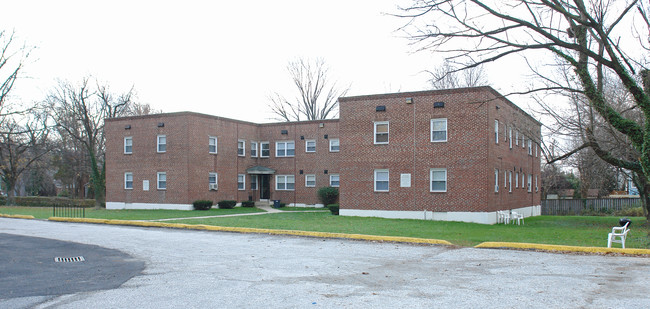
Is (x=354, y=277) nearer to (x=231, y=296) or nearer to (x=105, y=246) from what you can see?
(x=231, y=296)

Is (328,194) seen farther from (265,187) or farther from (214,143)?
(214,143)

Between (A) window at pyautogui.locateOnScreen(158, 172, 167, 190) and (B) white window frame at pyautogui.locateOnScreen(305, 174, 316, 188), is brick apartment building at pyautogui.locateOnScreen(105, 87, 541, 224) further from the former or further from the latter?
(B) white window frame at pyautogui.locateOnScreen(305, 174, 316, 188)

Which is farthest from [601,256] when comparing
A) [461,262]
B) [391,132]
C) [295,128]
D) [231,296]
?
[295,128]

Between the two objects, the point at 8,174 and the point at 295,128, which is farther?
the point at 8,174

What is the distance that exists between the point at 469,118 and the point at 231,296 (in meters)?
20.6

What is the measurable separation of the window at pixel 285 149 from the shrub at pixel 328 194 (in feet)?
15.0

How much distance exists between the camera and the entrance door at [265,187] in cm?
4241

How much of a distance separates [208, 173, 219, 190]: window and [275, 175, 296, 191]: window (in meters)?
5.30

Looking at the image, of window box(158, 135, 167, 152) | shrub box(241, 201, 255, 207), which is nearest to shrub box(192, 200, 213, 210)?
shrub box(241, 201, 255, 207)

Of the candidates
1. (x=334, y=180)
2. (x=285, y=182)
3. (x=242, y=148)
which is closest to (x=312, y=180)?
(x=334, y=180)

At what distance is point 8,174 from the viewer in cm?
5362

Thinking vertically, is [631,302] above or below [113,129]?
below

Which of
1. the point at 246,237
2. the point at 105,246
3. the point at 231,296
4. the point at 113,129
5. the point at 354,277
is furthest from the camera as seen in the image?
the point at 113,129

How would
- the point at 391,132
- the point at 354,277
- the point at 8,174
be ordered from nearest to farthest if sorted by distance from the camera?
the point at 354,277 → the point at 391,132 → the point at 8,174
